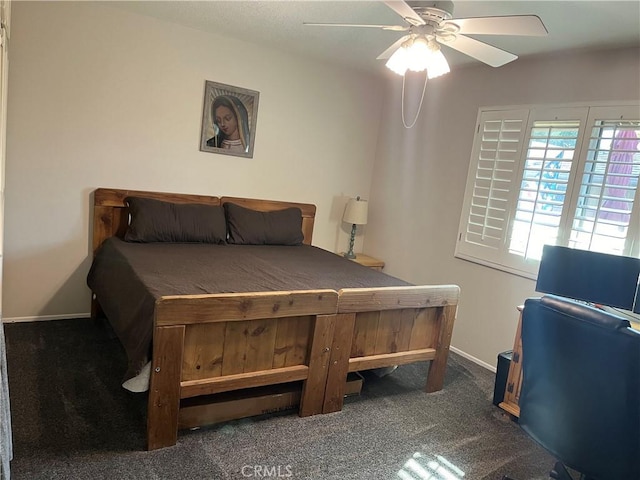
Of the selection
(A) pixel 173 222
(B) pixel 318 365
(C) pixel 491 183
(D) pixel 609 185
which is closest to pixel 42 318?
(A) pixel 173 222

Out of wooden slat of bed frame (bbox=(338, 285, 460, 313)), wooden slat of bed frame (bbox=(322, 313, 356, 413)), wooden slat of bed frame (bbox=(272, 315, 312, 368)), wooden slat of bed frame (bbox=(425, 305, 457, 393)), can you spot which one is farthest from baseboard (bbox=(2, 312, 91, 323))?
wooden slat of bed frame (bbox=(425, 305, 457, 393))

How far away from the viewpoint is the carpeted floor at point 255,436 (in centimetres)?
193

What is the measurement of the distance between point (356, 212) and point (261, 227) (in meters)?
0.99

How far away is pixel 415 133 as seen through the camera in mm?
4117

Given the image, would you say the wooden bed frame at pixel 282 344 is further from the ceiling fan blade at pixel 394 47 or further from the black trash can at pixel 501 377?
the ceiling fan blade at pixel 394 47

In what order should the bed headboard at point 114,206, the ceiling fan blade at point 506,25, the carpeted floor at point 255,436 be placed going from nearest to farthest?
the ceiling fan blade at point 506,25
the carpeted floor at point 255,436
the bed headboard at point 114,206

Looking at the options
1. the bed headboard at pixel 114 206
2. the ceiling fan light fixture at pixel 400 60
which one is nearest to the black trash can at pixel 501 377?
the ceiling fan light fixture at pixel 400 60

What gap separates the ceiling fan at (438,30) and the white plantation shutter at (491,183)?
1.02m

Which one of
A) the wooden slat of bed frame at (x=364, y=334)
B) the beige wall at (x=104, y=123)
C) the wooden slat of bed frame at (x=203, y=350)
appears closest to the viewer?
the wooden slat of bed frame at (x=203, y=350)

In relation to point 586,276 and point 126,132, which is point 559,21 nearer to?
point 586,276

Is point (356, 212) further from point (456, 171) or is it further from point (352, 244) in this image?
point (456, 171)

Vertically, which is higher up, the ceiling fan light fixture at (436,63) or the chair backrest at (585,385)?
the ceiling fan light fixture at (436,63)

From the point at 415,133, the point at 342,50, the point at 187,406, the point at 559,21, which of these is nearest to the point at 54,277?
the point at 187,406

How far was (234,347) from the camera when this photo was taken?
220 centimetres
